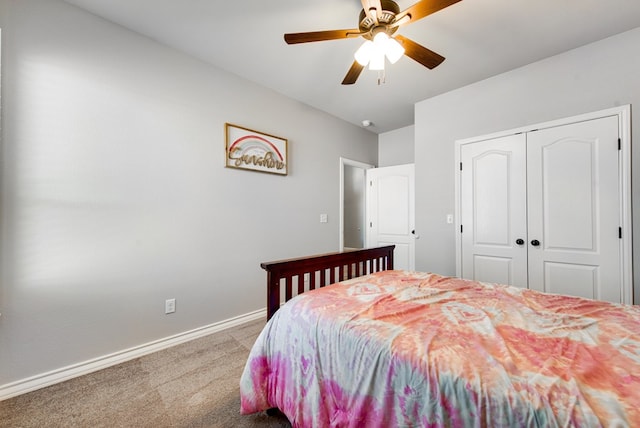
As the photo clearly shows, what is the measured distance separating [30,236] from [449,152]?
3.75 metres

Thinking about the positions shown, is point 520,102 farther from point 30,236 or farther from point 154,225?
point 30,236

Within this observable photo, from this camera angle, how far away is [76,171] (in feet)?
6.07

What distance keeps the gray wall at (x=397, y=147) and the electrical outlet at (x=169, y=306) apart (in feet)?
12.0

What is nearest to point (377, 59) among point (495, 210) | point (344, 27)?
point (344, 27)

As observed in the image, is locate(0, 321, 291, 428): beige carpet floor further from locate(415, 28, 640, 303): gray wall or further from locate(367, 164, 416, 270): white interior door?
locate(367, 164, 416, 270): white interior door

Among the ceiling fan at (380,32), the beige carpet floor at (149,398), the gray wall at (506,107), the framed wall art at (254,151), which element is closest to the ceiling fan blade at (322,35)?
the ceiling fan at (380,32)

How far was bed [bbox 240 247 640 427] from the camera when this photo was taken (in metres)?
0.71

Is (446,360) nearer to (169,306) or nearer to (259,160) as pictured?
(169,306)

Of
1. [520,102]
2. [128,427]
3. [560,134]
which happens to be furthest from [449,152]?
[128,427]

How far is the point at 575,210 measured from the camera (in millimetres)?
2305

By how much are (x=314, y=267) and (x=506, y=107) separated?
102 inches

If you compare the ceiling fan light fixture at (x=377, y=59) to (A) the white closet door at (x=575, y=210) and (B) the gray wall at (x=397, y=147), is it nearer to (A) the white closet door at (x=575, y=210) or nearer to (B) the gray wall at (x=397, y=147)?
(A) the white closet door at (x=575, y=210)

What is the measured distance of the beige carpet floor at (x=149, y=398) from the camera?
144 cm

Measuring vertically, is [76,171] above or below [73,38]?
below
